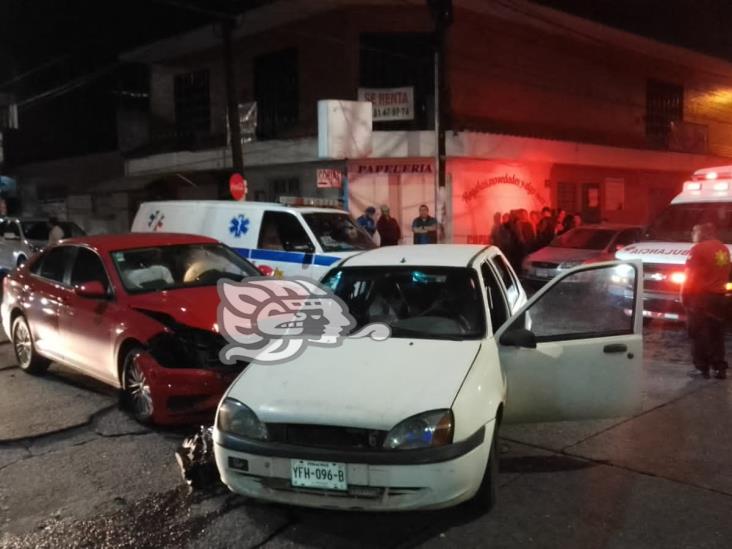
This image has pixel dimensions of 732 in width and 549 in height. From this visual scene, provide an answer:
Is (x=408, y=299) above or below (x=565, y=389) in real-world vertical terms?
above

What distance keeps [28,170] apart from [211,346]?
29680 mm

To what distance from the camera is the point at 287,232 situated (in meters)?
10.3

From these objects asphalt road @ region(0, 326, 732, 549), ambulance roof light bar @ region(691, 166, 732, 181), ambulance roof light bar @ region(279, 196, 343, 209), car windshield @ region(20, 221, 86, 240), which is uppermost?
ambulance roof light bar @ region(691, 166, 732, 181)

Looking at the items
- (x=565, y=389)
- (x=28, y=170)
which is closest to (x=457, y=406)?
(x=565, y=389)

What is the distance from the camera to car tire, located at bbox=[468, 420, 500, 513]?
3953 millimetres

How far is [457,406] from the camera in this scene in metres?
3.67

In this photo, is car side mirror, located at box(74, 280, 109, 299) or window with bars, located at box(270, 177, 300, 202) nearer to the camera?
car side mirror, located at box(74, 280, 109, 299)

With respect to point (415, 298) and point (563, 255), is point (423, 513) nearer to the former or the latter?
point (415, 298)

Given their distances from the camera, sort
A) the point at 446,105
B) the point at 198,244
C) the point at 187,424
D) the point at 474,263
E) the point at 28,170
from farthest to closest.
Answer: the point at 28,170 < the point at 446,105 < the point at 198,244 < the point at 187,424 < the point at 474,263

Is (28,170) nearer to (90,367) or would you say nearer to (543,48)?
(543,48)

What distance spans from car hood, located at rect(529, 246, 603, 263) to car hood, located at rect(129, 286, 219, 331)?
7.52 metres

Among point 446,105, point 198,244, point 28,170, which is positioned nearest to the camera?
point 198,244

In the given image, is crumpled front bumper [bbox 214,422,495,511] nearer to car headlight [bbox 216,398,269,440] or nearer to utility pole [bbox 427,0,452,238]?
car headlight [bbox 216,398,269,440]

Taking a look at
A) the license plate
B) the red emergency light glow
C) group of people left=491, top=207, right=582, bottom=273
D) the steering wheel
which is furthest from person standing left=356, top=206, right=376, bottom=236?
the license plate
